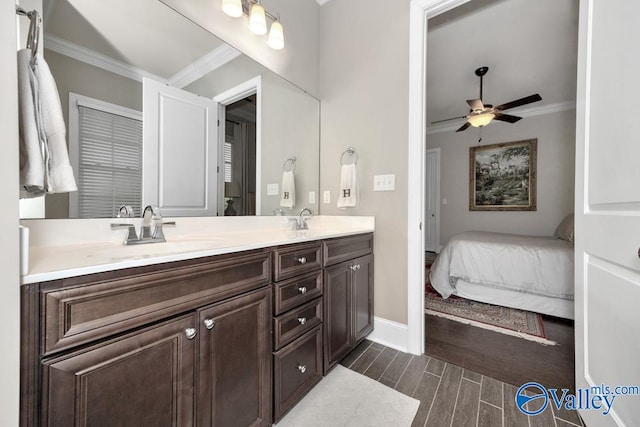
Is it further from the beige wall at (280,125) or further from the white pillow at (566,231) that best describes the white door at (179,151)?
the white pillow at (566,231)

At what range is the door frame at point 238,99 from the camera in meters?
1.48

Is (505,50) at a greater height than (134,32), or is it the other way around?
(505,50)

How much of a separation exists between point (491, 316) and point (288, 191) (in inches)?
83.3

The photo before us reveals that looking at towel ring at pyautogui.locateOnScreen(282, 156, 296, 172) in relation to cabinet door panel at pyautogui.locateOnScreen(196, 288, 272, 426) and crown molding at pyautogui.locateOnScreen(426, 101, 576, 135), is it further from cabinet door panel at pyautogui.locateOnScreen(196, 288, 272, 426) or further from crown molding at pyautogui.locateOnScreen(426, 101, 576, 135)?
crown molding at pyautogui.locateOnScreen(426, 101, 576, 135)

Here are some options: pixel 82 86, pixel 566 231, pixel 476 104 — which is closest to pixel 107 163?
pixel 82 86

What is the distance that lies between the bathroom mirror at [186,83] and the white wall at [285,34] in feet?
0.20

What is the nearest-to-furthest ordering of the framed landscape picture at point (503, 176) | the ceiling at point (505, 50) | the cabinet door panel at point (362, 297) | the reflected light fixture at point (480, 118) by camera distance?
the cabinet door panel at point (362, 297), the ceiling at point (505, 50), the reflected light fixture at point (480, 118), the framed landscape picture at point (503, 176)

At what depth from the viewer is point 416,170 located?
1.66 metres

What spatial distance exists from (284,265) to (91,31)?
1264mm

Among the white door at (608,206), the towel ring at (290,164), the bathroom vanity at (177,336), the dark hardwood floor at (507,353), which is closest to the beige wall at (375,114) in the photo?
the towel ring at (290,164)

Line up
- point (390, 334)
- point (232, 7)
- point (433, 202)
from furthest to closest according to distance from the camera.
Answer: point (433, 202) → point (390, 334) → point (232, 7)

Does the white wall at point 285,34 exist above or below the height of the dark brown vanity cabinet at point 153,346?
above

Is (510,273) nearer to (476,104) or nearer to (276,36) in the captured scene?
(476,104)

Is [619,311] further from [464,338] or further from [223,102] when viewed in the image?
[223,102]
